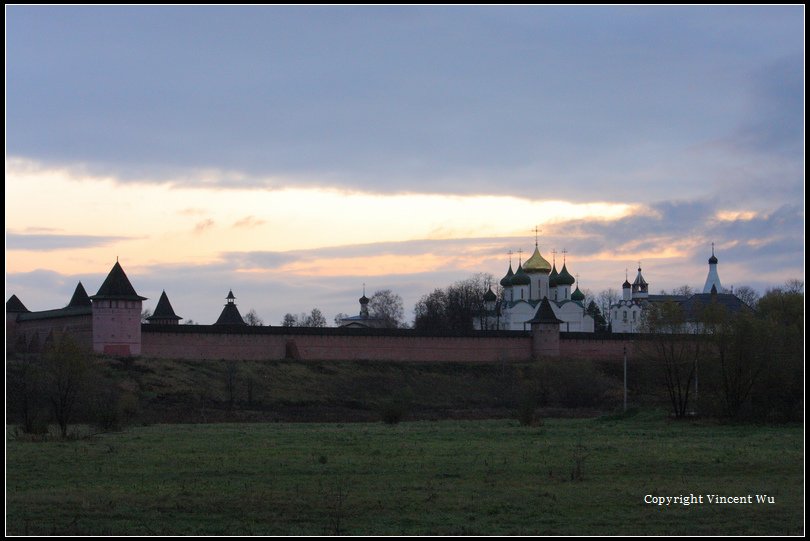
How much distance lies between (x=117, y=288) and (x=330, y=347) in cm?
1083

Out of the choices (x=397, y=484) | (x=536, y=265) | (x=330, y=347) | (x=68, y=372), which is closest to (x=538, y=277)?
(x=536, y=265)

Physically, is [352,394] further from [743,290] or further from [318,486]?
[743,290]

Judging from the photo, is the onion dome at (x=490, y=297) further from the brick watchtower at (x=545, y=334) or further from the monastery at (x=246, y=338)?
the brick watchtower at (x=545, y=334)

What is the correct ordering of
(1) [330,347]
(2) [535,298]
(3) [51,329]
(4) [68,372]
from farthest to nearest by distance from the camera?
(2) [535,298] < (1) [330,347] < (3) [51,329] < (4) [68,372]

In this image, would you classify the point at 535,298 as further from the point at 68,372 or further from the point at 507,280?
the point at 68,372

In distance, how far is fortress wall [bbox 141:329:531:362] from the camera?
48250 mm

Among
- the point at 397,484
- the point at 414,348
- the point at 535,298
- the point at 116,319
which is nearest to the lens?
the point at 397,484

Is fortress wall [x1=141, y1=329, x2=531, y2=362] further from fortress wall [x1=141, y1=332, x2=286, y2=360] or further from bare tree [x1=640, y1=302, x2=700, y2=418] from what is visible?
bare tree [x1=640, y1=302, x2=700, y2=418]

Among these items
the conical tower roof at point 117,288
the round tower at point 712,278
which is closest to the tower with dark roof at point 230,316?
the conical tower roof at point 117,288

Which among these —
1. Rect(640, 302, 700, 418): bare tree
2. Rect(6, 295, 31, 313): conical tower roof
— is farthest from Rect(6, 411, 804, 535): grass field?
Rect(6, 295, 31, 313): conical tower roof

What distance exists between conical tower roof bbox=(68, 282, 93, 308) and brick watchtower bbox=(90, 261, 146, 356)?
10996 millimetres

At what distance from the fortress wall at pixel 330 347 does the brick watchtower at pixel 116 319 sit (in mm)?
844

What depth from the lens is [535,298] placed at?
78438 millimetres

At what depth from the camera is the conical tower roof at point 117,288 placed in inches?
1832
